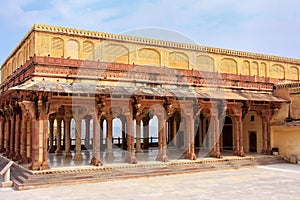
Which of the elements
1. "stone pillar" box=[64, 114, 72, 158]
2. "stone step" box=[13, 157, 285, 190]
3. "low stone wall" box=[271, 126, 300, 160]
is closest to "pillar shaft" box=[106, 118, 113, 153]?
"stone pillar" box=[64, 114, 72, 158]

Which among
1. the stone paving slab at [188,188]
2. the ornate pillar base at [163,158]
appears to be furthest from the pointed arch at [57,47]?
the ornate pillar base at [163,158]

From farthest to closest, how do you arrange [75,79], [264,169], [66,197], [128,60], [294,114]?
1. [294,114]
2. [128,60]
3. [264,169]
4. [75,79]
5. [66,197]

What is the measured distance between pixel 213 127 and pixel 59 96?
922 cm

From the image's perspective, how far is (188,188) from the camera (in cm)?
1312

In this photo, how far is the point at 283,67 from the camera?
83.4ft

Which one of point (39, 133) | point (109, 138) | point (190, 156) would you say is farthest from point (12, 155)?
point (190, 156)

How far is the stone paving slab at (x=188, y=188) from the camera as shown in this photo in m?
11.8

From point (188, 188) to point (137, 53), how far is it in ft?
30.8

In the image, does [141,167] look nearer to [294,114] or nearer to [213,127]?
[213,127]

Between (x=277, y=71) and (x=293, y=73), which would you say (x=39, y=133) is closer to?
(x=277, y=71)

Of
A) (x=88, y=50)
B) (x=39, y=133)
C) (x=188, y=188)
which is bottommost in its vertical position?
(x=188, y=188)

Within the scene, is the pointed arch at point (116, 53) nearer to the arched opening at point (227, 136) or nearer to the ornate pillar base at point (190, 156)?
the ornate pillar base at point (190, 156)

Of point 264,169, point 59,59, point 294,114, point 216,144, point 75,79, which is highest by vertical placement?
point 59,59

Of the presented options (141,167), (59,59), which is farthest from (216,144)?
(59,59)
